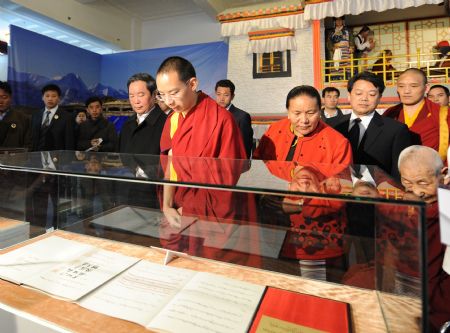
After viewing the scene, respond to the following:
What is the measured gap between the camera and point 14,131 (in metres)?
3.32

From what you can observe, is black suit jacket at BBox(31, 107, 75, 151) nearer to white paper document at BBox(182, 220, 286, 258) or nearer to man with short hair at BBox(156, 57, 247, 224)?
man with short hair at BBox(156, 57, 247, 224)

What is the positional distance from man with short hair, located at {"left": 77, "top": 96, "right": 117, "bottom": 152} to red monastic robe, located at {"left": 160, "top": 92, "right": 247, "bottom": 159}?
1930 mm

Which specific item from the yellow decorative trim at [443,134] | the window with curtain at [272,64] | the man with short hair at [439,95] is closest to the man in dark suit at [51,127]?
the yellow decorative trim at [443,134]

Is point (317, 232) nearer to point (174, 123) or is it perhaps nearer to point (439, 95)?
point (174, 123)

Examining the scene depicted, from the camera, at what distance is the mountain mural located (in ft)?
18.2

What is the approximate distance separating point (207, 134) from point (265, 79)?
506 centimetres

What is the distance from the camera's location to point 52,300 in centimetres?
69

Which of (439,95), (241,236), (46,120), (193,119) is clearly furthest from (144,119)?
(439,95)

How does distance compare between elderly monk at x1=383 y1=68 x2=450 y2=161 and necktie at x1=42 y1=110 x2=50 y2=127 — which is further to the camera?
necktie at x1=42 y1=110 x2=50 y2=127

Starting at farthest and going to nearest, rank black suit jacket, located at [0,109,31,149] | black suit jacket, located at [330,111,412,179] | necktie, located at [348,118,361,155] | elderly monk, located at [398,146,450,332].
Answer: black suit jacket, located at [0,109,31,149], necktie, located at [348,118,361,155], black suit jacket, located at [330,111,412,179], elderly monk, located at [398,146,450,332]

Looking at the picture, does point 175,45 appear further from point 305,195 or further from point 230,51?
point 305,195

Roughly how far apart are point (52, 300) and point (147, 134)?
144cm

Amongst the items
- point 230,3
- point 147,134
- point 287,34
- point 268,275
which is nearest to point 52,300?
point 268,275

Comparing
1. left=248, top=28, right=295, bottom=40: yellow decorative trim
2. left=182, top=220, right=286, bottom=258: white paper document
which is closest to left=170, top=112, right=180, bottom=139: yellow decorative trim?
left=182, top=220, right=286, bottom=258: white paper document
